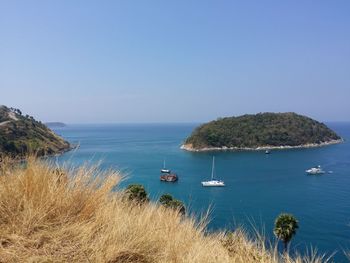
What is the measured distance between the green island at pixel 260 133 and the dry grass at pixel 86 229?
96807 mm

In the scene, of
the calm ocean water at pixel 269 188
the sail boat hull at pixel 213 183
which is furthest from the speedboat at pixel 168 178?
the sail boat hull at pixel 213 183

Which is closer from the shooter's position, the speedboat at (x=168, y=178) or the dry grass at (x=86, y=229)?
the dry grass at (x=86, y=229)

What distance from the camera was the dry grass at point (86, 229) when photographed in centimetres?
232

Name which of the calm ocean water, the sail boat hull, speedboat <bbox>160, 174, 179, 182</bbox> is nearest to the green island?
the calm ocean water

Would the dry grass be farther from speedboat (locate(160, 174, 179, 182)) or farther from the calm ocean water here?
speedboat (locate(160, 174, 179, 182))

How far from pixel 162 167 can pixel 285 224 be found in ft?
159


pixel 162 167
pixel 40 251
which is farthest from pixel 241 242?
pixel 162 167

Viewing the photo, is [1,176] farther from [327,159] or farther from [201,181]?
[327,159]

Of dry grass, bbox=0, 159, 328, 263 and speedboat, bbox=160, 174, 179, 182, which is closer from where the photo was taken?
dry grass, bbox=0, 159, 328, 263

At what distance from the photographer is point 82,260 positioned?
2213mm

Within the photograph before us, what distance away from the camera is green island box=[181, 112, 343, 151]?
340 ft

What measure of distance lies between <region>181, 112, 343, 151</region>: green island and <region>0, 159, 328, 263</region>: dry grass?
318ft

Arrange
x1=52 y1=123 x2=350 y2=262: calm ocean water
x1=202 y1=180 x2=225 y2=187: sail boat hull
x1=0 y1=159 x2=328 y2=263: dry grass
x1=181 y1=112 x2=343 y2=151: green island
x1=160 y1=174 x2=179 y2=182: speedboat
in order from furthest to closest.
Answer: x1=181 y1=112 x2=343 y2=151: green island
x1=160 y1=174 x2=179 y2=182: speedboat
x1=202 y1=180 x2=225 y2=187: sail boat hull
x1=52 y1=123 x2=350 y2=262: calm ocean water
x1=0 y1=159 x2=328 y2=263: dry grass

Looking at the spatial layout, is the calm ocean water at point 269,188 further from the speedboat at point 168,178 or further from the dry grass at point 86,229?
the dry grass at point 86,229
